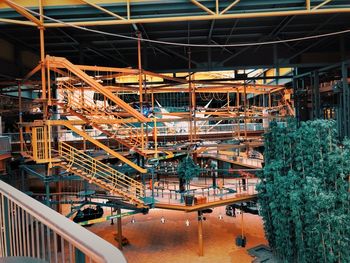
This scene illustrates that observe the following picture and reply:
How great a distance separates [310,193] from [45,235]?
10661 mm

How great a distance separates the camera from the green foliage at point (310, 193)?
10383 millimetres

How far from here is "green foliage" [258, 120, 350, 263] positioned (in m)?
10.4

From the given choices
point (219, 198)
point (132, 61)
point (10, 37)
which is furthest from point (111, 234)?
point (10, 37)

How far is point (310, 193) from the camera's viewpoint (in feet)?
35.4

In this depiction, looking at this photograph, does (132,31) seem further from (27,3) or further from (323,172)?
(323,172)

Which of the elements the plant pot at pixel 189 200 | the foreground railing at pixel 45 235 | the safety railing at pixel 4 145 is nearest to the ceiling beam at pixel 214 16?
the safety railing at pixel 4 145

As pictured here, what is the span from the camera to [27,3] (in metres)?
9.23

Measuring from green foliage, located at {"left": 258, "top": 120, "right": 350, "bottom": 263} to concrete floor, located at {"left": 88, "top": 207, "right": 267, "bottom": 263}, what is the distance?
3.27 metres

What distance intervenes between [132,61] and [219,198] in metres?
9.34

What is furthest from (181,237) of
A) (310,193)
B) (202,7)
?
(202,7)

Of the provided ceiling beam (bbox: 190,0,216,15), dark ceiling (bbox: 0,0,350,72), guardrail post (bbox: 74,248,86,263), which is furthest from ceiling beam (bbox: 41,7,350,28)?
guardrail post (bbox: 74,248,86,263)

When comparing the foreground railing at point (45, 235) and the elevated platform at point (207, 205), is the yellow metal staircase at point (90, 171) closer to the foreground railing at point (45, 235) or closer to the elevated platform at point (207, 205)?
the elevated platform at point (207, 205)

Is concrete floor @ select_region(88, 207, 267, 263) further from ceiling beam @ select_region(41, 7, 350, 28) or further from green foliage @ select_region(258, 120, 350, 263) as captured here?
ceiling beam @ select_region(41, 7, 350, 28)

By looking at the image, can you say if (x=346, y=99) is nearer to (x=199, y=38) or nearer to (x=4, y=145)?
(x=199, y=38)
